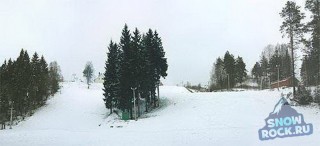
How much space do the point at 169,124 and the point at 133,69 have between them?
17083mm

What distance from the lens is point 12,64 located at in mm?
70750

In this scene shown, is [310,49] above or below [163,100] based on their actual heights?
above

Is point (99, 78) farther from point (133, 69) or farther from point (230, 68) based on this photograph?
point (133, 69)

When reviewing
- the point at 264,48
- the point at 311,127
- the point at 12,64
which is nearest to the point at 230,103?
the point at 311,127

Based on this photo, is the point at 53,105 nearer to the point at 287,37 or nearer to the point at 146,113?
the point at 146,113

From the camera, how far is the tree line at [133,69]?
59.0 metres

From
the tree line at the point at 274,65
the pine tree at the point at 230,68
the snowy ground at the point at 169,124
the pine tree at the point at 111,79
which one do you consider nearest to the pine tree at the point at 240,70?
the pine tree at the point at 230,68

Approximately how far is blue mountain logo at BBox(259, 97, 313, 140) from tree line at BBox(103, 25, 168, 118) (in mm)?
22247

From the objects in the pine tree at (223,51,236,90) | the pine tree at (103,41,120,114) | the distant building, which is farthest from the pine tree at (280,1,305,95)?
the distant building

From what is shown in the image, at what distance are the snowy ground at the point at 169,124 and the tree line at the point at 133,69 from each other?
3687mm

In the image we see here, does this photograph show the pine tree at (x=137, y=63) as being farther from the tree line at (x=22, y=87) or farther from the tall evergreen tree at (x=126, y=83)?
the tree line at (x=22, y=87)

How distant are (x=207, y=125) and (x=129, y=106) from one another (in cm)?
2006

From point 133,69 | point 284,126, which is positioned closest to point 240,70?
point 133,69

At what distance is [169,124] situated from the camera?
147 feet
